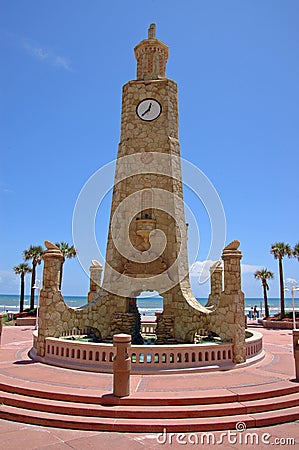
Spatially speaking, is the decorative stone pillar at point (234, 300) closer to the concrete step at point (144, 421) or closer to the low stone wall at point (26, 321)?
the concrete step at point (144, 421)

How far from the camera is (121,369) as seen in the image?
25.4 feet

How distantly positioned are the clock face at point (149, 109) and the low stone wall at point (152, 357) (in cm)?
1028

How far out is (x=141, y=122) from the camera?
53.1ft

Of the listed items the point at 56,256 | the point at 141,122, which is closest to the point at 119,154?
the point at 141,122

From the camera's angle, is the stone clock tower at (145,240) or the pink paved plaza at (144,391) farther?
the stone clock tower at (145,240)

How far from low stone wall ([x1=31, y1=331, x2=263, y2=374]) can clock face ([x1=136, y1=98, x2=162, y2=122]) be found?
33.7 feet

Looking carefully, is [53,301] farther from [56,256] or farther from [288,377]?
[288,377]

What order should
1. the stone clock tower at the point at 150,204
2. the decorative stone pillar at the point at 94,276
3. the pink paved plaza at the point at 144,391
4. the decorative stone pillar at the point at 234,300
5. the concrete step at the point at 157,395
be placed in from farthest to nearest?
the decorative stone pillar at the point at 94,276 < the stone clock tower at the point at 150,204 < the decorative stone pillar at the point at 234,300 < the concrete step at the point at 157,395 < the pink paved plaza at the point at 144,391

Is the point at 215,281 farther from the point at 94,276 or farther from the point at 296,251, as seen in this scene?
the point at 296,251

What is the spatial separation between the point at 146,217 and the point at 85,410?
9.25 m

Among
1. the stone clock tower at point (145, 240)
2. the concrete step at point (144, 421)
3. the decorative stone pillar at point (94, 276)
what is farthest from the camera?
the decorative stone pillar at point (94, 276)

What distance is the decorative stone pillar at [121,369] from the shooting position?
301 inches

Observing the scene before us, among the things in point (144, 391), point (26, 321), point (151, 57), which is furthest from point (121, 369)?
point (26, 321)

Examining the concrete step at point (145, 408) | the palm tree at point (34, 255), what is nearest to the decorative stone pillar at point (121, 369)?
the concrete step at point (145, 408)
